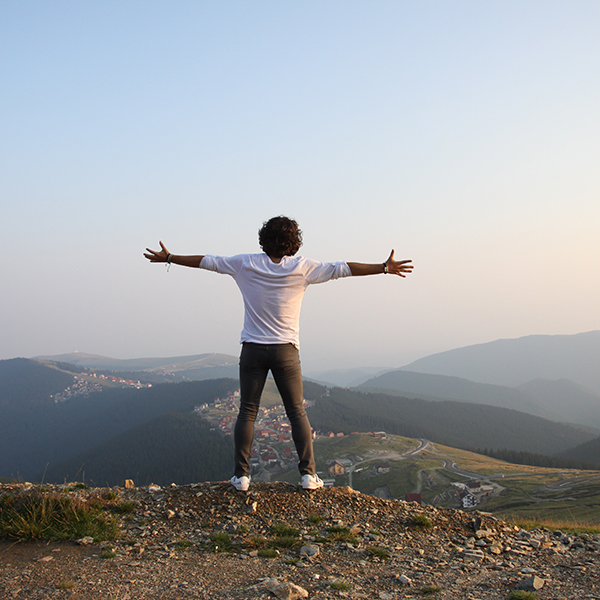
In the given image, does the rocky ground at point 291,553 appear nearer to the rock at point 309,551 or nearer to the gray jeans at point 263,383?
the rock at point 309,551

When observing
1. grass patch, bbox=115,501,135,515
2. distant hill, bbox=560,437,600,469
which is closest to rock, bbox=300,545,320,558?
grass patch, bbox=115,501,135,515

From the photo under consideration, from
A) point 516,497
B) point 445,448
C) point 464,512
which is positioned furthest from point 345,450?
point 464,512

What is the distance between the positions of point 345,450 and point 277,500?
17499 cm

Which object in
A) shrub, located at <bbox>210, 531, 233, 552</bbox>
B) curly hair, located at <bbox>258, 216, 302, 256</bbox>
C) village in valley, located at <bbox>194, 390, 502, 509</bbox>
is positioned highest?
curly hair, located at <bbox>258, 216, 302, 256</bbox>

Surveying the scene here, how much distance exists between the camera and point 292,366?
7.06 m

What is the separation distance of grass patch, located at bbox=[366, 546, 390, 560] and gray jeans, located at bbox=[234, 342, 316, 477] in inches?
66.6

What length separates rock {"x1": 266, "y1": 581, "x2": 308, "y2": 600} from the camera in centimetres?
466

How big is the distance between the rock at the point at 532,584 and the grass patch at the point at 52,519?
559 centimetres

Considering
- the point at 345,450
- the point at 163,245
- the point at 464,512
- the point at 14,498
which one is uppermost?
the point at 163,245

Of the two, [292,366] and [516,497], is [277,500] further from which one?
[516,497]

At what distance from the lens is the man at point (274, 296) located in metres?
6.90

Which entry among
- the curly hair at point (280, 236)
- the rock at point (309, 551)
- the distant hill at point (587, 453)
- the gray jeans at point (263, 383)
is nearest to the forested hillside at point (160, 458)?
the distant hill at point (587, 453)

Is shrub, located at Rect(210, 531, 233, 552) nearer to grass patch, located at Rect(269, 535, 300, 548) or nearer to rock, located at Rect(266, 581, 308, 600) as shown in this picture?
grass patch, located at Rect(269, 535, 300, 548)

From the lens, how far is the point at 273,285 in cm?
689
